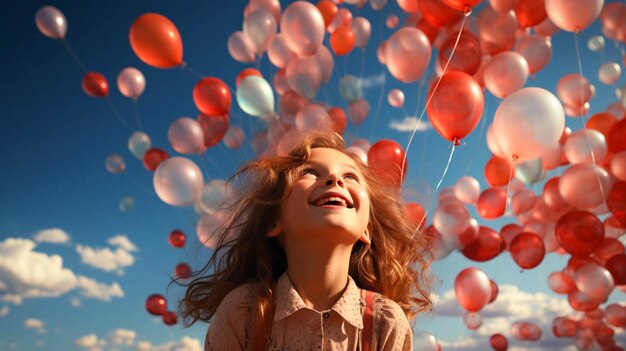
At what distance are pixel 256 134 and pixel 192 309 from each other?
2978 millimetres

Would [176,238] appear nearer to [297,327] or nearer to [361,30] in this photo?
[361,30]

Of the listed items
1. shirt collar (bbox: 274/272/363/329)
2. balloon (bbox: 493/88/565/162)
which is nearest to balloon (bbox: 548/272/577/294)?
balloon (bbox: 493/88/565/162)

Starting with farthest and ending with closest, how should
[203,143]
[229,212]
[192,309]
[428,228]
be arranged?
[203,143] < [428,228] < [229,212] < [192,309]

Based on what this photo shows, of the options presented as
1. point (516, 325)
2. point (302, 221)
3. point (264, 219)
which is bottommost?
point (302, 221)

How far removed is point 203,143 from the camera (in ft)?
14.2

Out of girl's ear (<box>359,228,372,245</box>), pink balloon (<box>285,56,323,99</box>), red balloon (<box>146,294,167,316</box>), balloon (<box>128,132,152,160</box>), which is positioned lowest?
girl's ear (<box>359,228,372,245</box>)

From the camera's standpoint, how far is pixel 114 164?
568 cm

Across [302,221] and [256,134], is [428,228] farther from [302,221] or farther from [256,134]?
[302,221]

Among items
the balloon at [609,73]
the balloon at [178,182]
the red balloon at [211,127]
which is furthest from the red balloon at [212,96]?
the balloon at [609,73]

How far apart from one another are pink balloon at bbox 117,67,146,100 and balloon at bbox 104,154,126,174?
105 cm

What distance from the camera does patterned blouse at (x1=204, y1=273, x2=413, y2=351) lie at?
1404 mm

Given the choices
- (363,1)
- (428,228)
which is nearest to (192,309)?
(428,228)

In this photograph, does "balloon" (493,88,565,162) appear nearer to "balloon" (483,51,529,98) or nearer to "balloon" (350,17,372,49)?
"balloon" (483,51,529,98)

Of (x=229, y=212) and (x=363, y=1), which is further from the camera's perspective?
(x=363, y=1)
